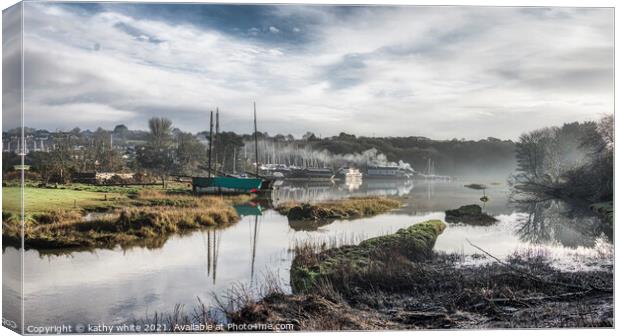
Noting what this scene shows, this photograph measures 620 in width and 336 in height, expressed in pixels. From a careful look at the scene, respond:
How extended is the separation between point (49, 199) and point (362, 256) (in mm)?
4748

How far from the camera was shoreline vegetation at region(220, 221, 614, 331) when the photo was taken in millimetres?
9484

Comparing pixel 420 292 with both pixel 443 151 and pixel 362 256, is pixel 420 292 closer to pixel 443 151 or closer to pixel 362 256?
pixel 362 256

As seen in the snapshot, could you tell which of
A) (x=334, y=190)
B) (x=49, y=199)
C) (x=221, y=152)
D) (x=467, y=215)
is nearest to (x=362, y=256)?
(x=334, y=190)

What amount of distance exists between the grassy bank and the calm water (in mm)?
128

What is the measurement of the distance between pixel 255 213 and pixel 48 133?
3362 millimetres

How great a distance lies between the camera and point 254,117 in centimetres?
1030

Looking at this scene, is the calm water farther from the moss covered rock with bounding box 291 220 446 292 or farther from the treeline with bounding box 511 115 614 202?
the treeline with bounding box 511 115 614 202

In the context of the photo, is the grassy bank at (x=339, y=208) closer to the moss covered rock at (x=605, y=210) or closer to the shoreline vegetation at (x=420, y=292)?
the shoreline vegetation at (x=420, y=292)

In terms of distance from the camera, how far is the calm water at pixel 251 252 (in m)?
9.30

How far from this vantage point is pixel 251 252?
10.0 meters

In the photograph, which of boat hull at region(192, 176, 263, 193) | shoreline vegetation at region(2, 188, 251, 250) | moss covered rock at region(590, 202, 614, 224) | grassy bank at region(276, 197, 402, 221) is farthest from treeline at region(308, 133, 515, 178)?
shoreline vegetation at region(2, 188, 251, 250)

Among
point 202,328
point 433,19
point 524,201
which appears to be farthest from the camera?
point 524,201

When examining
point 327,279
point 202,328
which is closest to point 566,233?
point 327,279

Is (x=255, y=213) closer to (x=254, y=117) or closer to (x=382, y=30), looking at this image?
(x=254, y=117)
